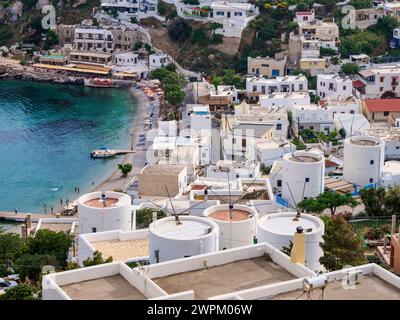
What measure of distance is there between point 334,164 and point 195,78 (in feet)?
44.7

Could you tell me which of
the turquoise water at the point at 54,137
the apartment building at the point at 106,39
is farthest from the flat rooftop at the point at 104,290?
the apartment building at the point at 106,39

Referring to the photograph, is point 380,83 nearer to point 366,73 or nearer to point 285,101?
point 366,73

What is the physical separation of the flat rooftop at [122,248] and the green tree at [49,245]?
2.69 meters

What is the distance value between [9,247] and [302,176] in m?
6.63

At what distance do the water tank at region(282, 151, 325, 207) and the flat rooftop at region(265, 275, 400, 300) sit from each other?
455 inches

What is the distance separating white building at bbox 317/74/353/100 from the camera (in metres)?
32.0

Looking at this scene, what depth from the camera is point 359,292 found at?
9547 millimetres

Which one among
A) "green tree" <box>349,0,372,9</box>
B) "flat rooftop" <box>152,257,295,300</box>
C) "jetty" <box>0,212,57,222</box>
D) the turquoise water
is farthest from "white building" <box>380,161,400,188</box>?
"green tree" <box>349,0,372,9</box>

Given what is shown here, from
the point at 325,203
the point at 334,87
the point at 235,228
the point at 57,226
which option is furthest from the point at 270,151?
the point at 235,228

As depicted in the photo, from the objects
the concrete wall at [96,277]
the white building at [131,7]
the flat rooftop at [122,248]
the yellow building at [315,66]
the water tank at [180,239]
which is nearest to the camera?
the concrete wall at [96,277]

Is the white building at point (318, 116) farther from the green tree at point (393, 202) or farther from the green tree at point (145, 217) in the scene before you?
the green tree at point (145, 217)

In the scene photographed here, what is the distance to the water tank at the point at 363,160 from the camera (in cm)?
2275

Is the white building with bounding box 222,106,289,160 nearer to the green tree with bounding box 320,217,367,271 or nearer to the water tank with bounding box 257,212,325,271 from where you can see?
the water tank with bounding box 257,212,325,271
